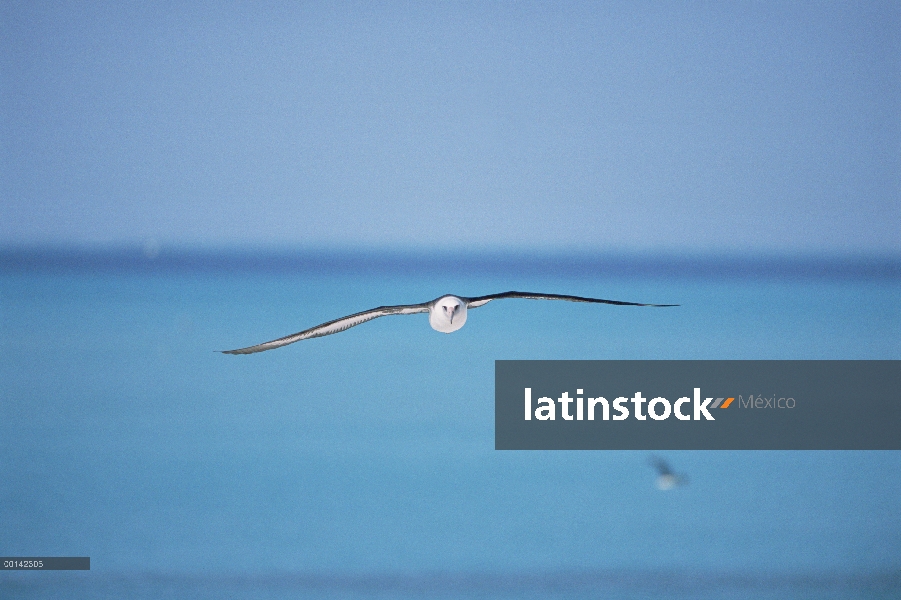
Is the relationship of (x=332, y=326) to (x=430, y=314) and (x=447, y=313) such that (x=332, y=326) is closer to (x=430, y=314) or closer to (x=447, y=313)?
(x=430, y=314)

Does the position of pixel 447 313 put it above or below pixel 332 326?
above

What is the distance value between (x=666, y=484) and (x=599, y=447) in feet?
4.75

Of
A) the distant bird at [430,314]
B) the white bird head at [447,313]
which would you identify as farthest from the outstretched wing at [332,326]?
the white bird head at [447,313]

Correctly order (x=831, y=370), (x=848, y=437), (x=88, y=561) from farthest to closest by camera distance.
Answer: (x=831, y=370) < (x=848, y=437) < (x=88, y=561)

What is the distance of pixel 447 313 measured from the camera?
5680 millimetres

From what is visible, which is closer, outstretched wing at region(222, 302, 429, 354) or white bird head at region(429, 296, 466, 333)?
outstretched wing at region(222, 302, 429, 354)

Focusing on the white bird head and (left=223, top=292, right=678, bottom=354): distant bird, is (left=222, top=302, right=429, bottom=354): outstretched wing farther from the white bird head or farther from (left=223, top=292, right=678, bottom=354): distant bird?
the white bird head

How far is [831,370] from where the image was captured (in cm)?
1107

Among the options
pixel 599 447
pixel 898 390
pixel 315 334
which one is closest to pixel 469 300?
pixel 315 334

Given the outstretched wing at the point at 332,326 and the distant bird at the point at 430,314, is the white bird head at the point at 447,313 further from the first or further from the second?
the outstretched wing at the point at 332,326

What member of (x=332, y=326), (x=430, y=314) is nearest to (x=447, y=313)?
(x=430, y=314)

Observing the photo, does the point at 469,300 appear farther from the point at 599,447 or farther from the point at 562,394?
the point at 599,447

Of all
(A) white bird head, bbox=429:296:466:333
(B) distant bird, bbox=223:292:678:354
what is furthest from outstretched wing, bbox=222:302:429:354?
(A) white bird head, bbox=429:296:466:333

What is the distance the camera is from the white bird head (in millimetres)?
5656
